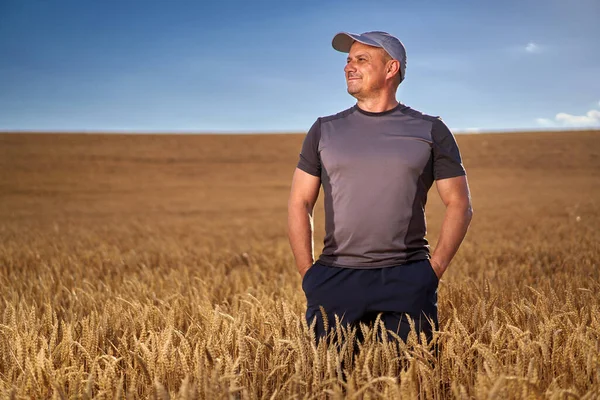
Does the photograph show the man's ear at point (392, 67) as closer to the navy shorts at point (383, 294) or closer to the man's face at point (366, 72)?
the man's face at point (366, 72)

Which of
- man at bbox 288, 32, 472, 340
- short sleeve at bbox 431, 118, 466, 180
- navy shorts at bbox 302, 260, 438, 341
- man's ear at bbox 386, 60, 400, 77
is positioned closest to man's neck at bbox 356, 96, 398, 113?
man at bbox 288, 32, 472, 340

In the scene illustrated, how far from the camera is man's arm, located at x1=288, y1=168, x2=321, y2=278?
119 inches

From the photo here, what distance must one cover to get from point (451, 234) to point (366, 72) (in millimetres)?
962

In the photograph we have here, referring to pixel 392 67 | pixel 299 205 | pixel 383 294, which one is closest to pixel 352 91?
pixel 392 67

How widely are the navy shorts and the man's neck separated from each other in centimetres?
83

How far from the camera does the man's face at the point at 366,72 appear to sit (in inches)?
114

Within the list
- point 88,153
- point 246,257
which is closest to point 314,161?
point 246,257

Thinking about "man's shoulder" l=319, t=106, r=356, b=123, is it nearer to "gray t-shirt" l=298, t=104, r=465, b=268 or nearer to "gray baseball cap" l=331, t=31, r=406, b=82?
"gray t-shirt" l=298, t=104, r=465, b=268

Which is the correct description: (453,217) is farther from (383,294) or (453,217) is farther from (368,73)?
(368,73)

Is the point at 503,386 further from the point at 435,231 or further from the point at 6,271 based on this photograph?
the point at 435,231

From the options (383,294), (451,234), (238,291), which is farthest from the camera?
(238,291)

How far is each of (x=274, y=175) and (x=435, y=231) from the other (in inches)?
964

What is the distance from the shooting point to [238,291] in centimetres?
575

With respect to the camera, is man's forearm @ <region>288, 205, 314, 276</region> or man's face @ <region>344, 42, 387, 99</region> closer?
man's face @ <region>344, 42, 387, 99</region>
